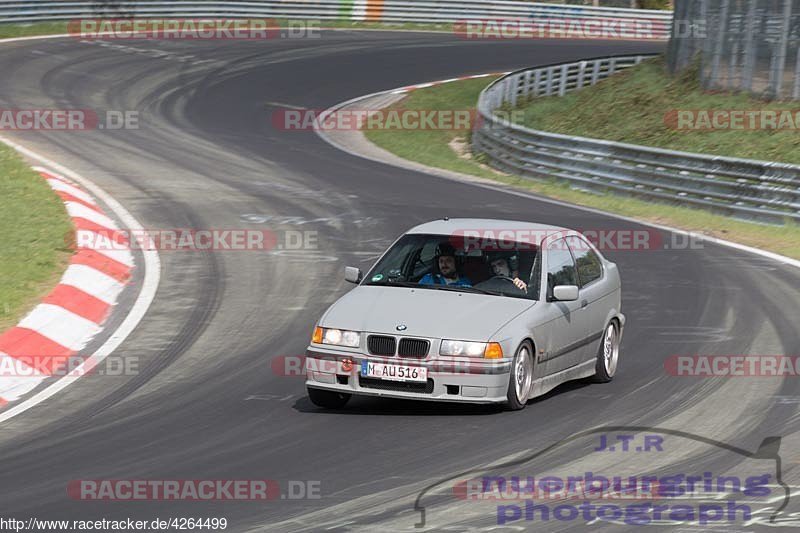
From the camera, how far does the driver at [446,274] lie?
10766 mm

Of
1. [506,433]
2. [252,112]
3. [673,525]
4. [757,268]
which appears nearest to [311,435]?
[506,433]

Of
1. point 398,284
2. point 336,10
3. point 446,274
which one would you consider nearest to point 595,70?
point 336,10

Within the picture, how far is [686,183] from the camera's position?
→ 23.2 meters

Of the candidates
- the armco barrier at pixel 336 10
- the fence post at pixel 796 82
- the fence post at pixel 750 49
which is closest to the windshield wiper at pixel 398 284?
the fence post at pixel 796 82

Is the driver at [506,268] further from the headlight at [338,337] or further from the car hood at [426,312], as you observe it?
the headlight at [338,337]

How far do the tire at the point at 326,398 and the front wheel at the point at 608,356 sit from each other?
8.15 feet

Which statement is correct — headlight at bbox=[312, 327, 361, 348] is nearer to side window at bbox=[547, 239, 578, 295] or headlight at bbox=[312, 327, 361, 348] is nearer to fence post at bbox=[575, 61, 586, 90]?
side window at bbox=[547, 239, 578, 295]

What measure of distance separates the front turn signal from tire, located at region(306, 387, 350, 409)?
114cm

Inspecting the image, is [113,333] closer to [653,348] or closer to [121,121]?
[653,348]

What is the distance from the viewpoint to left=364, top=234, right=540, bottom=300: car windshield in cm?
1067

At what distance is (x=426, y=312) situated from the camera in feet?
33.0

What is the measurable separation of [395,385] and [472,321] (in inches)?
30.1

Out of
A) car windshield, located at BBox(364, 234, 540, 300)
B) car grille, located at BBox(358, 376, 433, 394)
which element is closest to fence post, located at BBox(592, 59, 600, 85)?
car windshield, located at BBox(364, 234, 540, 300)

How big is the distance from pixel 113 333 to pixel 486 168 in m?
16.3
